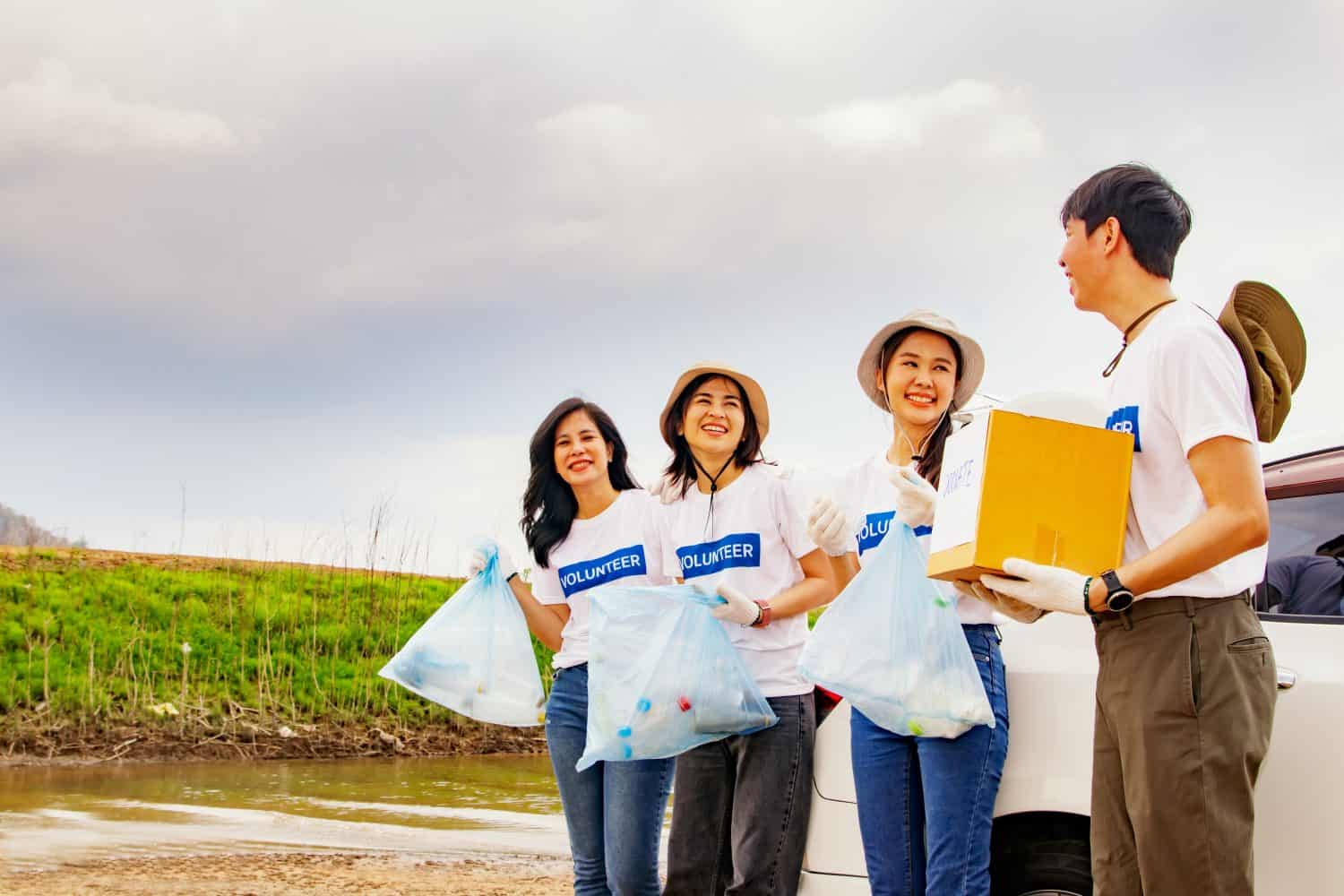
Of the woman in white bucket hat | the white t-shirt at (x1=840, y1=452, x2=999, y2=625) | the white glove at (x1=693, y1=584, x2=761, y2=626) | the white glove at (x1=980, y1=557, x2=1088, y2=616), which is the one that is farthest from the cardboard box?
the white glove at (x1=693, y1=584, x2=761, y2=626)

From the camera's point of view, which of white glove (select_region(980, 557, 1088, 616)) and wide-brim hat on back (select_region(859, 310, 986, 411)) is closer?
white glove (select_region(980, 557, 1088, 616))

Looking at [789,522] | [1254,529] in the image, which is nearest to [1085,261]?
[1254,529]

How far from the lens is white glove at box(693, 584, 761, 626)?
328 cm

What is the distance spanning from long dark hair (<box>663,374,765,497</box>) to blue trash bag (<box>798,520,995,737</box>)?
0.92 metres

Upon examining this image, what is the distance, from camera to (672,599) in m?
3.33

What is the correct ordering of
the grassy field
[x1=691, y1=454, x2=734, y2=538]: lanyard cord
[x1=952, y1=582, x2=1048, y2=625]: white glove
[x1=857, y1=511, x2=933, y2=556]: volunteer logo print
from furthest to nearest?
1. the grassy field
2. [x1=691, y1=454, x2=734, y2=538]: lanyard cord
3. [x1=857, y1=511, x2=933, y2=556]: volunteer logo print
4. [x1=952, y1=582, x2=1048, y2=625]: white glove

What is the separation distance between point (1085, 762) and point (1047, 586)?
0.94 m

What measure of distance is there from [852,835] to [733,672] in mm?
502

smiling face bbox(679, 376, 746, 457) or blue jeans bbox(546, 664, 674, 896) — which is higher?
smiling face bbox(679, 376, 746, 457)

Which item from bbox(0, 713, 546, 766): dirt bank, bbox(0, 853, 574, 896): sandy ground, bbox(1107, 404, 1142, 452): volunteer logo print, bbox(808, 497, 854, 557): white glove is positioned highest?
bbox(1107, 404, 1142, 452): volunteer logo print

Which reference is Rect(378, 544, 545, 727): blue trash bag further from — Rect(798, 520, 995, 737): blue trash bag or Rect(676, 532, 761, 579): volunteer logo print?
Rect(798, 520, 995, 737): blue trash bag

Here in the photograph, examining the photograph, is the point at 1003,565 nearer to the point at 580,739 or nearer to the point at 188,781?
the point at 580,739

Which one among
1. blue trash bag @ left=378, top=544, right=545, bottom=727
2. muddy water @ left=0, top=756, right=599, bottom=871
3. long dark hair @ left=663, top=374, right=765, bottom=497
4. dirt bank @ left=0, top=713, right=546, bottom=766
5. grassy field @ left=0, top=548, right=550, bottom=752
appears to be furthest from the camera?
grassy field @ left=0, top=548, right=550, bottom=752

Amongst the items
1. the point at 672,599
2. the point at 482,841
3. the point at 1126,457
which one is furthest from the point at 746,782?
the point at 482,841
